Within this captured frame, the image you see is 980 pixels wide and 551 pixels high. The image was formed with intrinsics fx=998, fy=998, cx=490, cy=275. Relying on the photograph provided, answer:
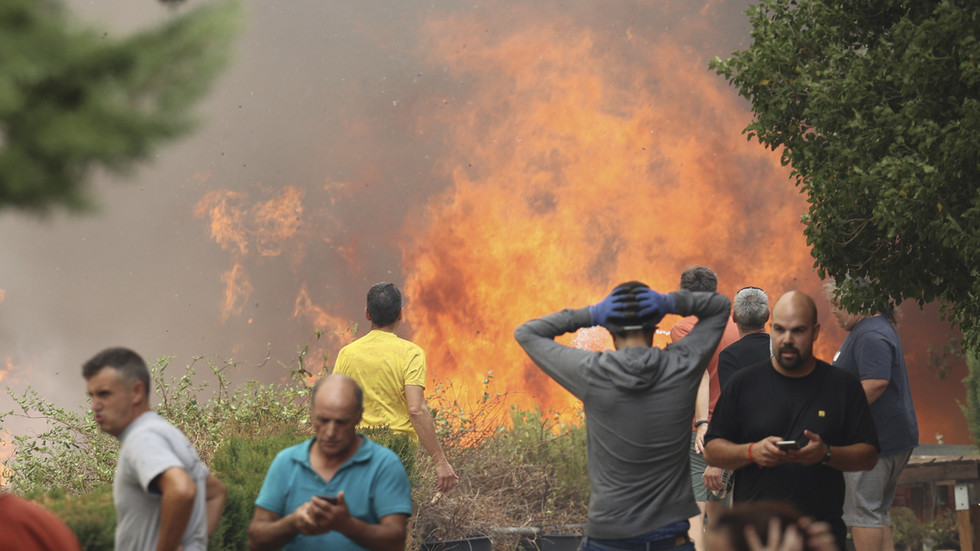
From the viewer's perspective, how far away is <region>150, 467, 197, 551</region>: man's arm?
10.1ft

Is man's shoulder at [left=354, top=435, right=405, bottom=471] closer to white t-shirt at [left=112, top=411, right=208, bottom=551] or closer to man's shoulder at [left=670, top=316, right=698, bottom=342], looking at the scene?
white t-shirt at [left=112, top=411, right=208, bottom=551]

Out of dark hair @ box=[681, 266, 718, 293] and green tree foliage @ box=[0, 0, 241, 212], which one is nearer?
green tree foliage @ box=[0, 0, 241, 212]

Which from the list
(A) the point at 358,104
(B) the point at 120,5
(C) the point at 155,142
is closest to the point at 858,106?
(C) the point at 155,142

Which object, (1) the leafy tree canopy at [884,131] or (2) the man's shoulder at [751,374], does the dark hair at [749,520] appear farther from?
(1) the leafy tree canopy at [884,131]

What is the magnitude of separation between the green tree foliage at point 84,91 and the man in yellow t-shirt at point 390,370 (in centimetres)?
304

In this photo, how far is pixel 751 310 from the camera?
578 cm

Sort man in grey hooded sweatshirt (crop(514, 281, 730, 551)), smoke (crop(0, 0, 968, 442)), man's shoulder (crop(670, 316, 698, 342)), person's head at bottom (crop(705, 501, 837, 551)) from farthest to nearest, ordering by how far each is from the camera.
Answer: smoke (crop(0, 0, 968, 442)) < man's shoulder (crop(670, 316, 698, 342)) < man in grey hooded sweatshirt (crop(514, 281, 730, 551)) < person's head at bottom (crop(705, 501, 837, 551))

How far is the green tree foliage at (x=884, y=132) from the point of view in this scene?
6.48m

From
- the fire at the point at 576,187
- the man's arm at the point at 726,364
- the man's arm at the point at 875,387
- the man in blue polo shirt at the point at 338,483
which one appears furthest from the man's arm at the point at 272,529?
the fire at the point at 576,187

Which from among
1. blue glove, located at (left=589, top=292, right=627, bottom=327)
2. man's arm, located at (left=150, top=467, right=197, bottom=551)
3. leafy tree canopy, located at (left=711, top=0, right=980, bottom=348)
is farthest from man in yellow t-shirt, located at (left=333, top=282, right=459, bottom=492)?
leafy tree canopy, located at (left=711, top=0, right=980, bottom=348)

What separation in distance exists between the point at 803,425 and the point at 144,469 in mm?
2535

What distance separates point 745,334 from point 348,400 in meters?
3.14

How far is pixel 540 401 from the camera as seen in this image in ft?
49.8

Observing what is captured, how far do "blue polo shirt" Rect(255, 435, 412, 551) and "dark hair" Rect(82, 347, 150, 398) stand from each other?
0.54m
